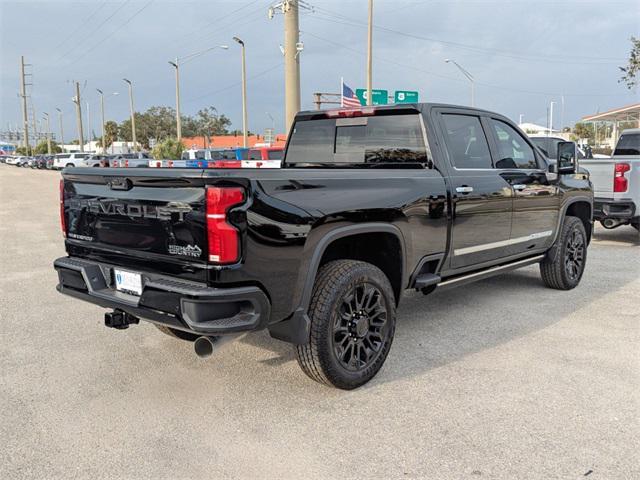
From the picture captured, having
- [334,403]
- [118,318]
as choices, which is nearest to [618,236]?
[334,403]

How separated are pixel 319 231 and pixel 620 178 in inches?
284

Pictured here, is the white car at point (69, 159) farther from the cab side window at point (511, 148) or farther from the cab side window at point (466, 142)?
the cab side window at point (466, 142)

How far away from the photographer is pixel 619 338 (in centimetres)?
489

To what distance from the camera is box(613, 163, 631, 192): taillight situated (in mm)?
8879

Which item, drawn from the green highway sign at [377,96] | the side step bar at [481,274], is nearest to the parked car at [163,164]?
the side step bar at [481,274]

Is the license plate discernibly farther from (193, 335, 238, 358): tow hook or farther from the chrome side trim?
the chrome side trim

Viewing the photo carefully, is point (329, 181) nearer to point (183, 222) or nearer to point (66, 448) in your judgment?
point (183, 222)

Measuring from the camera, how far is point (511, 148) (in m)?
5.57

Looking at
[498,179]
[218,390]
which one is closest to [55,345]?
[218,390]

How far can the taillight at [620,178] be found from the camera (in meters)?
8.88

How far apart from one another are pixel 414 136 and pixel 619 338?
2441 millimetres

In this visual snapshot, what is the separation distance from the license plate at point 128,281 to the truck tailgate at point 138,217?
8 cm

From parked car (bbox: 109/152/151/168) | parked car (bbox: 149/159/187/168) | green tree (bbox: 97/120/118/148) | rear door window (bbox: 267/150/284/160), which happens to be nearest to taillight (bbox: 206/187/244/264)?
parked car (bbox: 149/159/187/168)

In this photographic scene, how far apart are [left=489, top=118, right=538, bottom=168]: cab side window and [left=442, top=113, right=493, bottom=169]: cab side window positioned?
0.21 m
